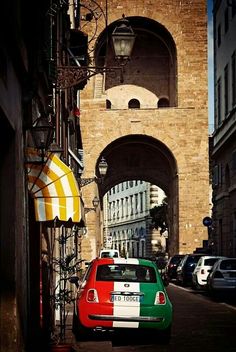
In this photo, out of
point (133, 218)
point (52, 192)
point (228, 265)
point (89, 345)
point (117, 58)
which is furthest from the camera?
point (133, 218)

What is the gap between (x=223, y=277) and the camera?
29.1 m

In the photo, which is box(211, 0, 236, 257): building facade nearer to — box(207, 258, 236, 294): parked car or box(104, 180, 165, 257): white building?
box(207, 258, 236, 294): parked car

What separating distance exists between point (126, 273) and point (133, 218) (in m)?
83.9

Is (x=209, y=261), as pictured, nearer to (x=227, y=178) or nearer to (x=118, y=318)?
(x=227, y=178)

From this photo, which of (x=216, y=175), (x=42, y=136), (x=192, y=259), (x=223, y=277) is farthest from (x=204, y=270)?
(x=42, y=136)

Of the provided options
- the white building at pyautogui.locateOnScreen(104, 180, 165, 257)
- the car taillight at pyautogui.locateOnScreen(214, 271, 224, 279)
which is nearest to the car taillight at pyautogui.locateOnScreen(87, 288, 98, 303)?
the car taillight at pyautogui.locateOnScreen(214, 271, 224, 279)

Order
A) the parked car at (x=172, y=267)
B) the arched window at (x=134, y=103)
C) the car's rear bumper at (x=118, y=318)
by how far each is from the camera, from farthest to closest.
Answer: the arched window at (x=134, y=103) → the parked car at (x=172, y=267) → the car's rear bumper at (x=118, y=318)

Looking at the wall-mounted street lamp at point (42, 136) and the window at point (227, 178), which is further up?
the window at point (227, 178)

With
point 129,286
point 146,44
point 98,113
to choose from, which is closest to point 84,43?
point 129,286

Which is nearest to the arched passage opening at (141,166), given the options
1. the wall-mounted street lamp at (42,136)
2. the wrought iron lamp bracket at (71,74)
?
the wrought iron lamp bracket at (71,74)

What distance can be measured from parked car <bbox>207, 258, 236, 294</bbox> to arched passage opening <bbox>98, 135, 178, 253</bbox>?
27.2m

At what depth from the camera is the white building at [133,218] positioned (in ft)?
301

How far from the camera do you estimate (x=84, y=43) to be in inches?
1072

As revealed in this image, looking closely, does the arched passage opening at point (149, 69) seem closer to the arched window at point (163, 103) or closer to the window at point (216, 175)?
the arched window at point (163, 103)
